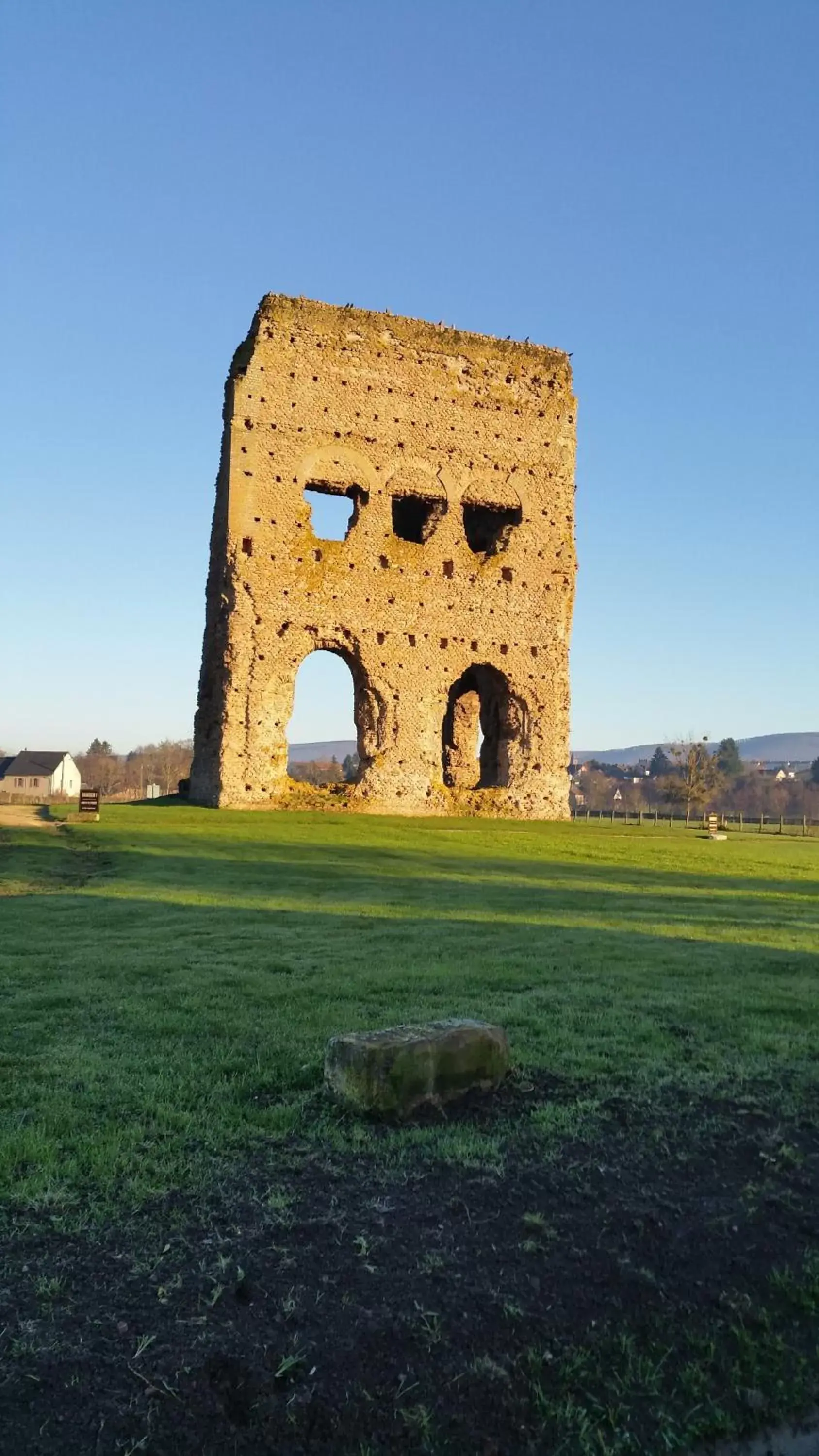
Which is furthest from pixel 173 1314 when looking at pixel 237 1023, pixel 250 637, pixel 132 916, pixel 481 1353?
pixel 250 637

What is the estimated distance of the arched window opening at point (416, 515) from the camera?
2664 centimetres

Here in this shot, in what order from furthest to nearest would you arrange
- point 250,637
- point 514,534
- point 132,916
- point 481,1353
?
point 514,534, point 250,637, point 132,916, point 481,1353

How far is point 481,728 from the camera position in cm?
3084

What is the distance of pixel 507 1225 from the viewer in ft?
11.0

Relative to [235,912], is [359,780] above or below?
above

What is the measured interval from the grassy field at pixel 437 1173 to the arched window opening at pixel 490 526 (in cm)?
2050

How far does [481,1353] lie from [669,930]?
23.5ft

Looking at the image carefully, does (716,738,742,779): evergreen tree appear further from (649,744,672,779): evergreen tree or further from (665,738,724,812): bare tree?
(665,738,724,812): bare tree

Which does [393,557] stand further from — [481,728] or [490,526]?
[481,728]

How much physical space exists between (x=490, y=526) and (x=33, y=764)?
67.7 m

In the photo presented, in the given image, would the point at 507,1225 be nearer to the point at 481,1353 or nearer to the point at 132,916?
the point at 481,1353

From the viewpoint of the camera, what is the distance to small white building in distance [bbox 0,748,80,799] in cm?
8281

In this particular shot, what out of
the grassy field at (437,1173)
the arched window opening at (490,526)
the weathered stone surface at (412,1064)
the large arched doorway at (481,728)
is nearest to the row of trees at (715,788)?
the large arched doorway at (481,728)

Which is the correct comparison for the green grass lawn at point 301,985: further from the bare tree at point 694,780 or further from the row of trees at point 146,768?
the row of trees at point 146,768
